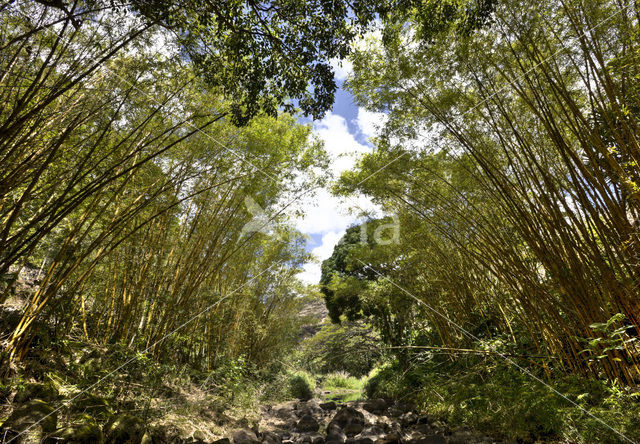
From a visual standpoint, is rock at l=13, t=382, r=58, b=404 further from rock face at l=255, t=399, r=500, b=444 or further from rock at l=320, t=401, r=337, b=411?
rock at l=320, t=401, r=337, b=411

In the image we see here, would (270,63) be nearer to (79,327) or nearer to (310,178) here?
(310,178)

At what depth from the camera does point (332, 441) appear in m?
3.11

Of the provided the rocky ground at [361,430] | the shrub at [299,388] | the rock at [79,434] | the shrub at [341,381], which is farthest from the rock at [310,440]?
the shrub at [341,381]

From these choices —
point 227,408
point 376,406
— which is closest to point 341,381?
point 376,406

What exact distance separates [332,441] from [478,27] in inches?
166

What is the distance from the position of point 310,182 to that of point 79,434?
443cm

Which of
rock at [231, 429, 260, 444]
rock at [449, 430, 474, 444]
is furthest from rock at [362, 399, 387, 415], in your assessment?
rock at [231, 429, 260, 444]

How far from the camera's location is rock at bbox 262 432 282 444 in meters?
3.04

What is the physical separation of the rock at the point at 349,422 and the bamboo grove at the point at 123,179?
2.11m

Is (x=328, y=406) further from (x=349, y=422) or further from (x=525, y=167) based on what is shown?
(x=525, y=167)

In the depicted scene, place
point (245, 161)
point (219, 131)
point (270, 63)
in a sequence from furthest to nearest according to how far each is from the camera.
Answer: point (245, 161)
point (219, 131)
point (270, 63)

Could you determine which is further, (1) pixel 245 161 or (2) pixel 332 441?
(1) pixel 245 161

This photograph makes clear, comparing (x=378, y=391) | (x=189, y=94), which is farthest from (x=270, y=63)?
(x=378, y=391)

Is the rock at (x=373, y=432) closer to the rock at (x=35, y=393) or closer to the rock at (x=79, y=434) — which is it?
the rock at (x=79, y=434)
